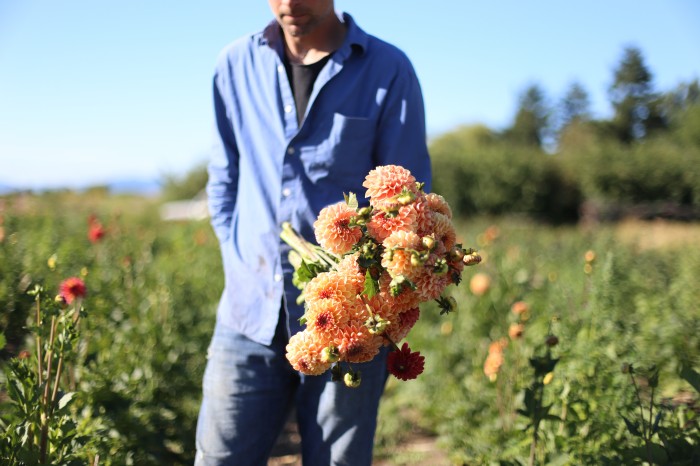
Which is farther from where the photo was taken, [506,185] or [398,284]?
[506,185]

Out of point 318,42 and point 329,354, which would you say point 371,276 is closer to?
point 329,354

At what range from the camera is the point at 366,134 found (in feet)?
5.79

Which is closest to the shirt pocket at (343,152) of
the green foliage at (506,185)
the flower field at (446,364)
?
the flower field at (446,364)

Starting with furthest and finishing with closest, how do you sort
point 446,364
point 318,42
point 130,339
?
point 446,364 < point 130,339 < point 318,42

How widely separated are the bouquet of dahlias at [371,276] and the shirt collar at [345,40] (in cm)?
65

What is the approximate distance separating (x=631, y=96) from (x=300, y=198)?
36.7m

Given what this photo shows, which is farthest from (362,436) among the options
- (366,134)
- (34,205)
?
(34,205)

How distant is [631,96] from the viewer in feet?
112

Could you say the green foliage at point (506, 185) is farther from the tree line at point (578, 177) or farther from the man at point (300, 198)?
the man at point (300, 198)

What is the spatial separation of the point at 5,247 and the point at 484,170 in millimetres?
18525

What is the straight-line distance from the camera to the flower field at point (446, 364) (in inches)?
66.2

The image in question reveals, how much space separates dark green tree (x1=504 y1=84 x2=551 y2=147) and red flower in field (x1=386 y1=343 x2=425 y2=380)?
48774 millimetres

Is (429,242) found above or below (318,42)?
below

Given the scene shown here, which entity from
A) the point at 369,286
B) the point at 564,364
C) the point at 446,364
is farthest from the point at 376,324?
the point at 446,364
